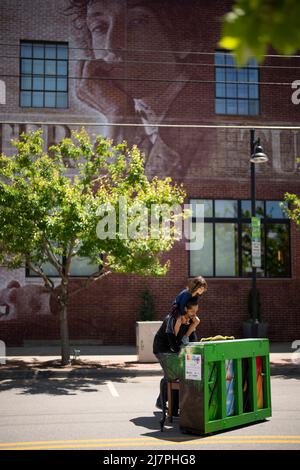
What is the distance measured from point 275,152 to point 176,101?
388 cm

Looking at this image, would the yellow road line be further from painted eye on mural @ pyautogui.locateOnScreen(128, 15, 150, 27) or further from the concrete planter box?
painted eye on mural @ pyautogui.locateOnScreen(128, 15, 150, 27)

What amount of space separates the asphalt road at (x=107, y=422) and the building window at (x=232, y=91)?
11.2 metres

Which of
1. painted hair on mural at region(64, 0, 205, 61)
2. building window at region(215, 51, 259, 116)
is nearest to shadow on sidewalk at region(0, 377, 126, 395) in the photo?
building window at region(215, 51, 259, 116)

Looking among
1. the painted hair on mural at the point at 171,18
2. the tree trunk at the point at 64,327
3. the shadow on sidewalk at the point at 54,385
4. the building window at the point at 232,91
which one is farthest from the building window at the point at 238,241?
the shadow on sidewalk at the point at 54,385

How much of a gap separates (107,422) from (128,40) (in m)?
14.7

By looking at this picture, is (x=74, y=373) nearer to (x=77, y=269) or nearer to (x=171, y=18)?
(x=77, y=269)

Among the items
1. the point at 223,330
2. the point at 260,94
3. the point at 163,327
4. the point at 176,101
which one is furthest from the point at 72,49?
the point at 163,327

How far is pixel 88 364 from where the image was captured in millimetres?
14141

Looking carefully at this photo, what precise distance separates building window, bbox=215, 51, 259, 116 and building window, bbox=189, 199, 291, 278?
10.9 ft

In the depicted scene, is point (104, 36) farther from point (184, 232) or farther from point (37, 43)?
point (184, 232)

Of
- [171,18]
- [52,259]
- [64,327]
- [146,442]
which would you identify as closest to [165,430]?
[146,442]

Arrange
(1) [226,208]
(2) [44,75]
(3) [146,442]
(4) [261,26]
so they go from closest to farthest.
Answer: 1. (4) [261,26]
2. (3) [146,442]
3. (2) [44,75]
4. (1) [226,208]

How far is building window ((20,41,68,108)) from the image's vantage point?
1898 cm

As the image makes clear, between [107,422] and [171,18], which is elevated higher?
[171,18]
